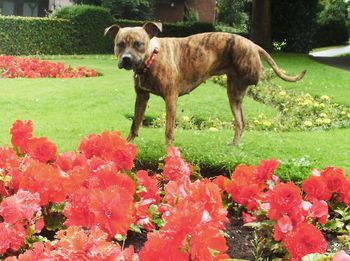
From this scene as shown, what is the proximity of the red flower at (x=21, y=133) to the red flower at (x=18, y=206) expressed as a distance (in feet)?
4.18

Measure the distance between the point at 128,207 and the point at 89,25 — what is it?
25985mm

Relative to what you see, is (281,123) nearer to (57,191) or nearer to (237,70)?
(237,70)

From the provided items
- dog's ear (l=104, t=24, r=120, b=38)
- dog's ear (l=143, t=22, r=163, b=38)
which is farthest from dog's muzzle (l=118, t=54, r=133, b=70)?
dog's ear (l=104, t=24, r=120, b=38)

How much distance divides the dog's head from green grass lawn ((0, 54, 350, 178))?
39.3 inches

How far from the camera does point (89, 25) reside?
28.0 meters

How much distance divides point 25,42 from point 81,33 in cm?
267

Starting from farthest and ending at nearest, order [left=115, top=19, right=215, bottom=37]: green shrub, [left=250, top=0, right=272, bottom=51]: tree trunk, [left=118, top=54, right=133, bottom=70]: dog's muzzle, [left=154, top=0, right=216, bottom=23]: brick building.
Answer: [left=154, top=0, right=216, bottom=23]: brick building → [left=115, top=19, right=215, bottom=37]: green shrub → [left=250, top=0, right=272, bottom=51]: tree trunk → [left=118, top=54, right=133, bottom=70]: dog's muzzle

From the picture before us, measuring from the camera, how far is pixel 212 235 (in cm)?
225

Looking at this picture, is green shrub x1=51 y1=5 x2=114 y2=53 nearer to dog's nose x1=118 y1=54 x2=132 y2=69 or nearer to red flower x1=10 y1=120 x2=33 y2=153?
dog's nose x1=118 y1=54 x2=132 y2=69

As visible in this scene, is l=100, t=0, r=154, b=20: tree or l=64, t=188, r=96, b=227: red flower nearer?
l=64, t=188, r=96, b=227: red flower

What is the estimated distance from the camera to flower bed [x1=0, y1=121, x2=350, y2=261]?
2148 mm

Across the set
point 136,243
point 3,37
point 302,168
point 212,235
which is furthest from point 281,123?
point 3,37

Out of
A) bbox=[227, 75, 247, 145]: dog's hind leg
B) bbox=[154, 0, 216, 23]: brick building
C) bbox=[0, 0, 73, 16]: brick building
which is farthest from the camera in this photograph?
bbox=[0, 0, 73, 16]: brick building

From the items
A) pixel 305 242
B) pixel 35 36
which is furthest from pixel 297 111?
pixel 35 36
